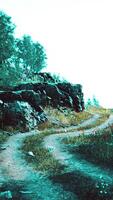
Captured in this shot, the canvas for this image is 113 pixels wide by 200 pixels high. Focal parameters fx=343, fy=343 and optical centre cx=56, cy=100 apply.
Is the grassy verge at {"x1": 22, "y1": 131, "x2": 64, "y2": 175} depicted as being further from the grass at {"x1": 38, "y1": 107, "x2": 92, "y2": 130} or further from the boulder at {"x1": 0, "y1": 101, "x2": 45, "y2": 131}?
the grass at {"x1": 38, "y1": 107, "x2": 92, "y2": 130}

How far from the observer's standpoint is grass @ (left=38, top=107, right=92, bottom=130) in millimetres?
38344

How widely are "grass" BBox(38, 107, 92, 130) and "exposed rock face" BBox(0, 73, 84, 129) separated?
1017mm

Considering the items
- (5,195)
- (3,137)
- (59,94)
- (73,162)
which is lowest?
(5,195)

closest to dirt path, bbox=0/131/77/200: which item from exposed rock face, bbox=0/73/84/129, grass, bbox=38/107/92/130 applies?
exposed rock face, bbox=0/73/84/129

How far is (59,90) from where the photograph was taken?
4962cm

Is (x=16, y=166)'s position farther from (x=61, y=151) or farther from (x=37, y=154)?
(x=61, y=151)

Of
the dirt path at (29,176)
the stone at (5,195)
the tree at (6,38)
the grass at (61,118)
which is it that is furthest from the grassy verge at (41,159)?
the tree at (6,38)

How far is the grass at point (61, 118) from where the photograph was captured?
38344mm

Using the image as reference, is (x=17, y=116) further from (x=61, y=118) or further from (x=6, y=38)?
(x=6, y=38)

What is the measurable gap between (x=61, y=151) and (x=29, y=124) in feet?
43.2

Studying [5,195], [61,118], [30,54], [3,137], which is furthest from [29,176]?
[30,54]

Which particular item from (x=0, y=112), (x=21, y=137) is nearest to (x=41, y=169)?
(x=21, y=137)

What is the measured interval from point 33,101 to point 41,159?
20623 millimetres

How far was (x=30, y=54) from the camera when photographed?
87.5m
